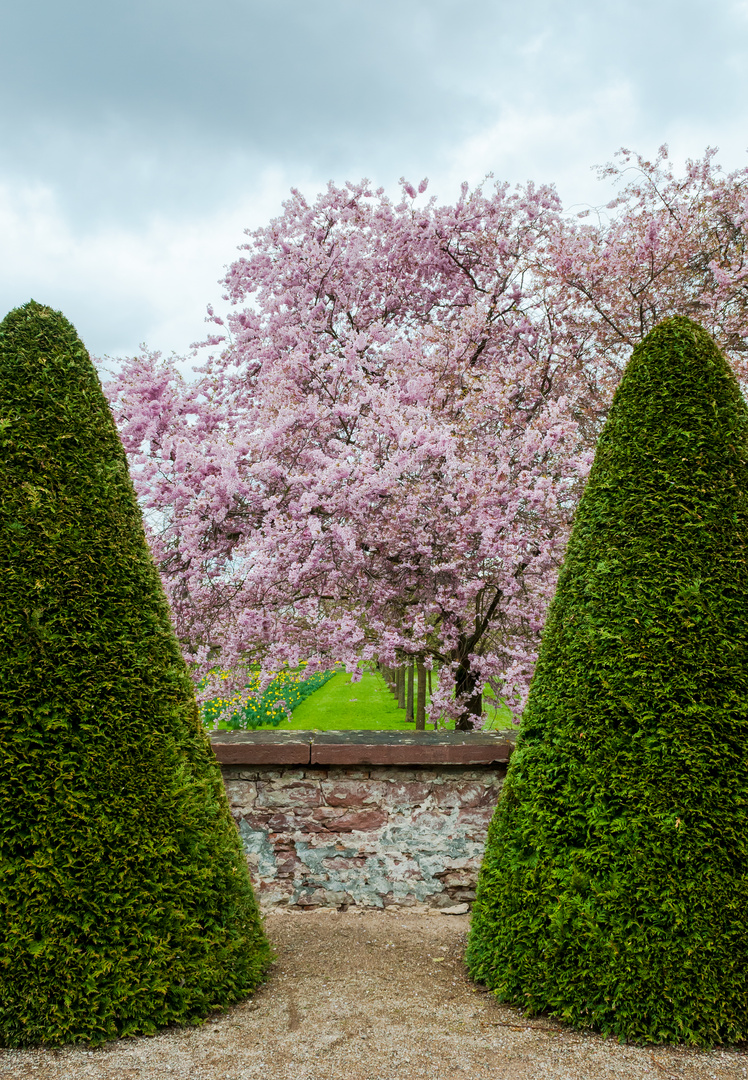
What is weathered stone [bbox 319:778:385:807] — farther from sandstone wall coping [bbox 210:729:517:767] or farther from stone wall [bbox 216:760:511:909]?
sandstone wall coping [bbox 210:729:517:767]

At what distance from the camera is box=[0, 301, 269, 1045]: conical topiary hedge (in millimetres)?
2941

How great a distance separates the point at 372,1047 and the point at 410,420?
535 cm

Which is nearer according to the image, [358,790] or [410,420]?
[358,790]

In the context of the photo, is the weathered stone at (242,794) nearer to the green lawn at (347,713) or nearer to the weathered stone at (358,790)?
the weathered stone at (358,790)

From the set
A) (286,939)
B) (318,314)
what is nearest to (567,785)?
(286,939)

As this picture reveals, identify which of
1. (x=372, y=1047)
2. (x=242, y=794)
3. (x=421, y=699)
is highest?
(x=421, y=699)

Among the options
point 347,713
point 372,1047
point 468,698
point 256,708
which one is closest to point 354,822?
point 372,1047

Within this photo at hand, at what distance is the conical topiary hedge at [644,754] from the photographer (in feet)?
9.73

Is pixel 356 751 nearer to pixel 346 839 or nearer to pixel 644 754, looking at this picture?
pixel 346 839

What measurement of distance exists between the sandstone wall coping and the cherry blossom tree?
2138 mm

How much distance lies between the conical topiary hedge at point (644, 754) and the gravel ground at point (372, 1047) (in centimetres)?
14

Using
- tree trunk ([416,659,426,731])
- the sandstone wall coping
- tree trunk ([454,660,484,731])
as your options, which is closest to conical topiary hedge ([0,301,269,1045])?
the sandstone wall coping

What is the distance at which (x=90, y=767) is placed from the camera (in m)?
3.03

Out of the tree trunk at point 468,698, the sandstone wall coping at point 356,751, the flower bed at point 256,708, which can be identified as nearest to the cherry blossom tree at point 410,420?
the tree trunk at point 468,698
